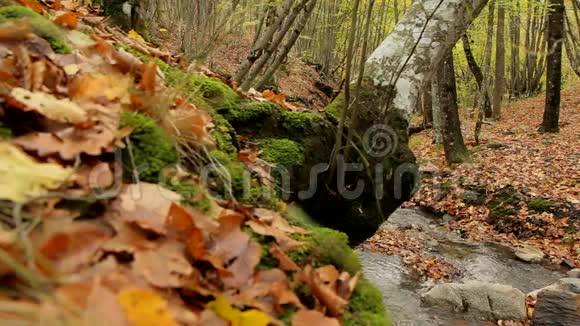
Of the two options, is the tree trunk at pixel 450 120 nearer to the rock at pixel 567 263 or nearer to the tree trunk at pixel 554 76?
the tree trunk at pixel 554 76

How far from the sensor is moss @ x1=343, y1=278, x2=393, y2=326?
1.54 m

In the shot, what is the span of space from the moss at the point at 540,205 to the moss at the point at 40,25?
27.7 feet

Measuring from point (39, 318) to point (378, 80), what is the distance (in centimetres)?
309

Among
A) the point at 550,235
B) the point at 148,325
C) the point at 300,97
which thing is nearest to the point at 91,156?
the point at 148,325

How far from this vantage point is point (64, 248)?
99cm

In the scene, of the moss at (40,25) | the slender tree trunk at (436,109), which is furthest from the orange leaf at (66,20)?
the slender tree trunk at (436,109)

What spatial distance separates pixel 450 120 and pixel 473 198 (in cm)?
270

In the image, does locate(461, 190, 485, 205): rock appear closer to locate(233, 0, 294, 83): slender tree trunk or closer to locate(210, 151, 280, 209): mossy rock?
locate(233, 0, 294, 83): slender tree trunk

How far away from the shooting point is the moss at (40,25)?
203cm

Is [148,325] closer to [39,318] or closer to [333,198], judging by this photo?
[39,318]

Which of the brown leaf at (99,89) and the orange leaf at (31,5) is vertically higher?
the orange leaf at (31,5)

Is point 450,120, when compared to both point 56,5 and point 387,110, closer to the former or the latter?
point 387,110

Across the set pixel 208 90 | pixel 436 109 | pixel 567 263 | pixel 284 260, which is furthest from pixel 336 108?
pixel 436 109

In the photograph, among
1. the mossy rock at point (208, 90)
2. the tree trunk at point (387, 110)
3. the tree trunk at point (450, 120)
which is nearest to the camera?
the mossy rock at point (208, 90)
